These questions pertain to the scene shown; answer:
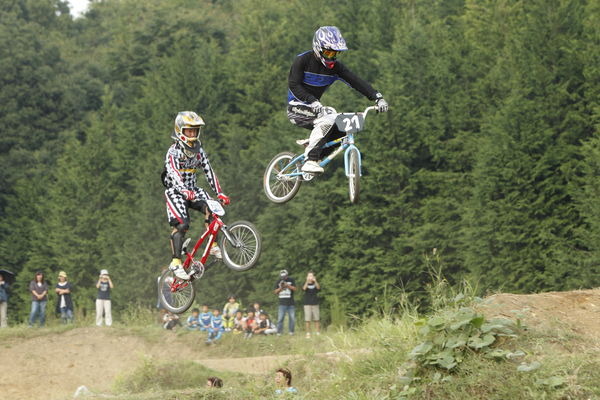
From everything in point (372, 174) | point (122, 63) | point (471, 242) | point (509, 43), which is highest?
point (122, 63)

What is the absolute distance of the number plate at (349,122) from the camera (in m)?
12.4

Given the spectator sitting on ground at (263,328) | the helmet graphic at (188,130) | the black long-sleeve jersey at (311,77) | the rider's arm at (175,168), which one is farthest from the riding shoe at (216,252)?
the spectator sitting on ground at (263,328)

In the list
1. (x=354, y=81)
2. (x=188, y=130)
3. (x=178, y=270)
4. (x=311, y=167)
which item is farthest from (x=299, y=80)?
(x=178, y=270)

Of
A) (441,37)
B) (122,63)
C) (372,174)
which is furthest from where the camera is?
(122,63)

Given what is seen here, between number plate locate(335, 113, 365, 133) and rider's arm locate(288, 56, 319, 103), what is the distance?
0.50 metres

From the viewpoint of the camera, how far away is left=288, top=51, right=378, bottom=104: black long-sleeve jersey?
12.6 metres

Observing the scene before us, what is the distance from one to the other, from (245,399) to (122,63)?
151ft

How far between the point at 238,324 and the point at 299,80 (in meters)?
14.5

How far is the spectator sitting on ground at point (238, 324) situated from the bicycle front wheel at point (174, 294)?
11740 mm

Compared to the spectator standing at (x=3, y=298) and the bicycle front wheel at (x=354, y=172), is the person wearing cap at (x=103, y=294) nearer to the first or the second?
the spectator standing at (x=3, y=298)

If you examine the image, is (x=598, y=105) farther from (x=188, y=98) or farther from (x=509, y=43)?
(x=188, y=98)

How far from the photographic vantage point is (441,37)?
130 feet

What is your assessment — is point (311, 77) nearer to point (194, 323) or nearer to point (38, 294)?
point (194, 323)

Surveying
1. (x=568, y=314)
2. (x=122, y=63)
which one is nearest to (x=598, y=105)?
(x=568, y=314)
